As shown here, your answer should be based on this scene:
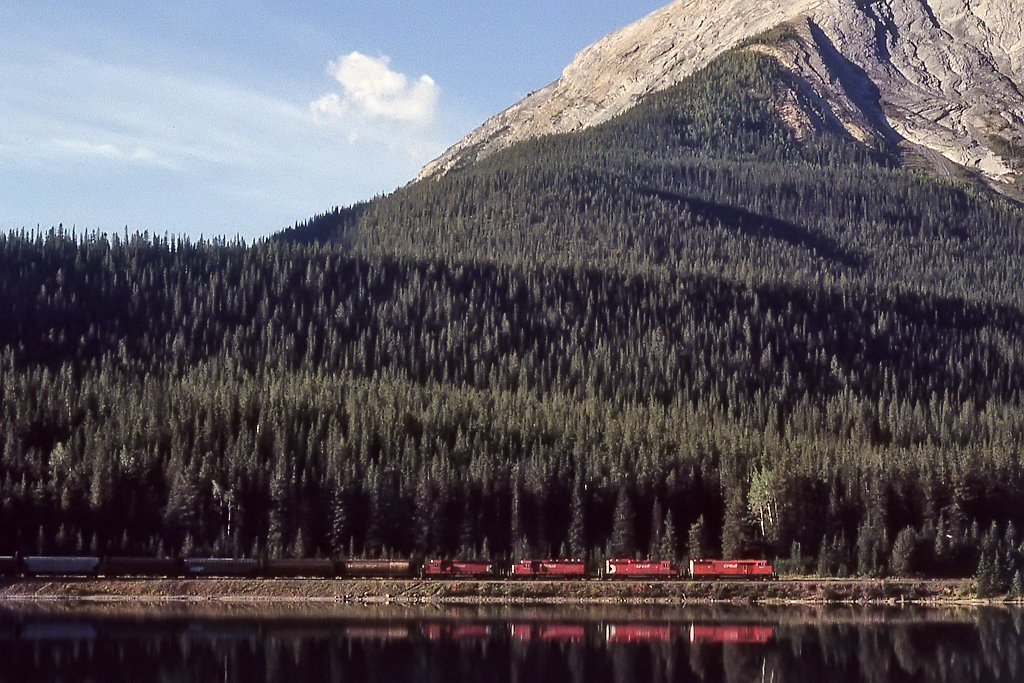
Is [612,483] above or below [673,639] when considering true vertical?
above

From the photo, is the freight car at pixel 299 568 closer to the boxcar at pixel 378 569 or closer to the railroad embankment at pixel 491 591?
the boxcar at pixel 378 569

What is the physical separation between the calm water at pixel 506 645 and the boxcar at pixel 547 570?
50.7 ft

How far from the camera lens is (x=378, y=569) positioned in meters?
168

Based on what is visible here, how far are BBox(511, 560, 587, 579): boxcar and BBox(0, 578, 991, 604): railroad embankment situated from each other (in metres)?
3.91

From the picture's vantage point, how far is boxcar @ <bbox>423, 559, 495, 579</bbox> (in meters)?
168

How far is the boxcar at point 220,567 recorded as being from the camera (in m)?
168

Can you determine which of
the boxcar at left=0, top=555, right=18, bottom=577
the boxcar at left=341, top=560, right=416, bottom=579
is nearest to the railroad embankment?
the boxcar at left=341, top=560, right=416, bottom=579

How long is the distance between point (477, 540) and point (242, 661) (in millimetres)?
72147

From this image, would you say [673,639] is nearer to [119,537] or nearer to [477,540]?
[477,540]

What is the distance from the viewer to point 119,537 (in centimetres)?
18038

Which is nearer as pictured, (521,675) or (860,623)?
(521,675)

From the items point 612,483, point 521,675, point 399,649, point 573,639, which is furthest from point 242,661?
point 612,483

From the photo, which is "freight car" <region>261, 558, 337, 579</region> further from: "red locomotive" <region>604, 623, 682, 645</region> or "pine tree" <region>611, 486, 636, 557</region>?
"red locomotive" <region>604, 623, 682, 645</region>

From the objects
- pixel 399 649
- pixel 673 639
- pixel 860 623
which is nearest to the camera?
pixel 399 649
